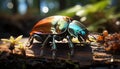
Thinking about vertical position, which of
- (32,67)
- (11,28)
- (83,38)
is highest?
(11,28)

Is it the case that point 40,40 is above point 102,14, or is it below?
below

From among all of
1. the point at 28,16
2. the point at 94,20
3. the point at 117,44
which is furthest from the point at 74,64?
the point at 28,16

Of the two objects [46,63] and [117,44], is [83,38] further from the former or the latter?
[46,63]

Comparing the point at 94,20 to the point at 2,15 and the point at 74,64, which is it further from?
the point at 74,64

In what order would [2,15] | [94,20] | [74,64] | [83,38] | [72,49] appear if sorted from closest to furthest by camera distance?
[74,64], [72,49], [83,38], [94,20], [2,15]

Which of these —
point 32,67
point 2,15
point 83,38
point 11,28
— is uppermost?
point 2,15

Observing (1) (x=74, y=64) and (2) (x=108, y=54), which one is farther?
(2) (x=108, y=54)

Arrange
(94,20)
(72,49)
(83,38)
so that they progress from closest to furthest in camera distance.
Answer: (72,49) < (83,38) < (94,20)

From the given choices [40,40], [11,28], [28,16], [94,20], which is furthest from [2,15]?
[40,40]

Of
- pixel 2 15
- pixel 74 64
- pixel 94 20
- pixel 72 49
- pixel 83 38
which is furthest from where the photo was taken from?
pixel 2 15
